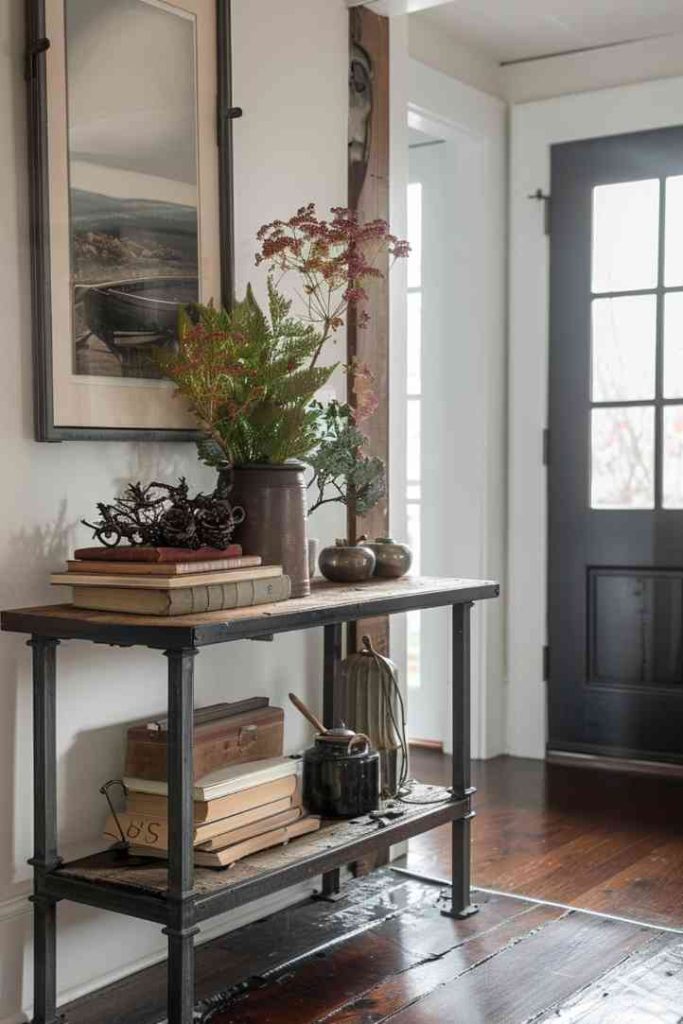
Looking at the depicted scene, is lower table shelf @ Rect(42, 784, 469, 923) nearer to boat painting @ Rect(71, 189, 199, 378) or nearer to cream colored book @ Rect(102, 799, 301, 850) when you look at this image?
cream colored book @ Rect(102, 799, 301, 850)

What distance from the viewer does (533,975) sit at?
9.11ft

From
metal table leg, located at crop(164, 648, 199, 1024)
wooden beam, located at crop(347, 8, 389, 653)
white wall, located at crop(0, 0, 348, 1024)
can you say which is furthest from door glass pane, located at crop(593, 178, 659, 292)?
metal table leg, located at crop(164, 648, 199, 1024)

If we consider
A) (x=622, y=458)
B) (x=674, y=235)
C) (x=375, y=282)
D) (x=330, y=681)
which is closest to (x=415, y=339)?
(x=622, y=458)

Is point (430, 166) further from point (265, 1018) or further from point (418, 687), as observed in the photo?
point (265, 1018)

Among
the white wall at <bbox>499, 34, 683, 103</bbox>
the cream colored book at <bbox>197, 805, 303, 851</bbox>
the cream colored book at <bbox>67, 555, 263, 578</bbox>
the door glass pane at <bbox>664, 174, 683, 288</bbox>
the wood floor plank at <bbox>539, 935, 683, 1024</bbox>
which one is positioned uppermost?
the white wall at <bbox>499, 34, 683, 103</bbox>

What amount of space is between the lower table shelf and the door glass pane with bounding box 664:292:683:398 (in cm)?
219

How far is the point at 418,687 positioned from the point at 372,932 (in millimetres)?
2039

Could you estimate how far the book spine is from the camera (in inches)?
91.2

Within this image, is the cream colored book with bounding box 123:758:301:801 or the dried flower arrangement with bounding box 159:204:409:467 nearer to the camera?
the cream colored book with bounding box 123:758:301:801

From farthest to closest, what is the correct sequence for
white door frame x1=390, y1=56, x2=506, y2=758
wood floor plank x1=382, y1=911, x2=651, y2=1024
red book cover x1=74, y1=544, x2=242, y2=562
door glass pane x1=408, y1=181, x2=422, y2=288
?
door glass pane x1=408, y1=181, x2=422, y2=288 → white door frame x1=390, y1=56, x2=506, y2=758 → wood floor plank x1=382, y1=911, x2=651, y2=1024 → red book cover x1=74, y1=544, x2=242, y2=562

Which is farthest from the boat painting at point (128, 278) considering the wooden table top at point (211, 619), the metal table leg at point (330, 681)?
the metal table leg at point (330, 681)

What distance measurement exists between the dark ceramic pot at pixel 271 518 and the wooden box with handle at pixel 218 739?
0.34m

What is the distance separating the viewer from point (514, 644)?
4.82 m

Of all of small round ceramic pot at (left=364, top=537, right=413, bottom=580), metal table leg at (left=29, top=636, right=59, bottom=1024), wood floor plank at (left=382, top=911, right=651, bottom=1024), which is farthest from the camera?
small round ceramic pot at (left=364, top=537, right=413, bottom=580)
